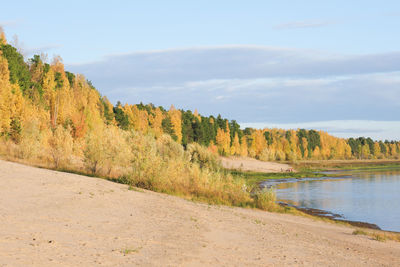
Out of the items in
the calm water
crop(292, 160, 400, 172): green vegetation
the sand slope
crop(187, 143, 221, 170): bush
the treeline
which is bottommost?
the calm water

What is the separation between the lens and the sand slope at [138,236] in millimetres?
11880

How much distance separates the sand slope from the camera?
468 inches

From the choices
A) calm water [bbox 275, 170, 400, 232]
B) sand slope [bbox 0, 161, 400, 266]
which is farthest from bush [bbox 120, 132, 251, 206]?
calm water [bbox 275, 170, 400, 232]

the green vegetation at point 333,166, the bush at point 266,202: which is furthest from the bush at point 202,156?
the green vegetation at point 333,166

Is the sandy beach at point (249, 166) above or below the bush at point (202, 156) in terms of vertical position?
below

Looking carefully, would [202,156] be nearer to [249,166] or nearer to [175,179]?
[175,179]

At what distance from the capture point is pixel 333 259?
14648 millimetres

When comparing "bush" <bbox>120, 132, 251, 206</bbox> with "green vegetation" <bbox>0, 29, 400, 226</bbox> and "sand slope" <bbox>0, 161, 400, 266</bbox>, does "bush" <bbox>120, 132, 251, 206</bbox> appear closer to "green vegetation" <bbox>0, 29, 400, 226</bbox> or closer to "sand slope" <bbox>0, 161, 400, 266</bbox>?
"green vegetation" <bbox>0, 29, 400, 226</bbox>

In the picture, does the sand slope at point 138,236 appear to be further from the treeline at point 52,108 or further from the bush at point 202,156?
the bush at point 202,156

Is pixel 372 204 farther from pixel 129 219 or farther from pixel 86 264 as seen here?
pixel 86 264

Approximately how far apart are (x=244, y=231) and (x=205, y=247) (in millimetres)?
4873

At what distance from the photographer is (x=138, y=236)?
14938 mm

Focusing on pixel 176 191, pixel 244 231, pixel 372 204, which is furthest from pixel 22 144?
pixel 372 204

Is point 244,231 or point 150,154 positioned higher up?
point 150,154
